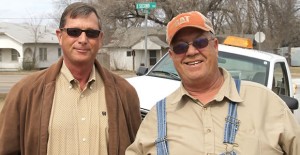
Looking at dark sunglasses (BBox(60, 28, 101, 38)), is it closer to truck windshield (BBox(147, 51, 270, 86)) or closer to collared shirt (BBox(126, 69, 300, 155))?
collared shirt (BBox(126, 69, 300, 155))

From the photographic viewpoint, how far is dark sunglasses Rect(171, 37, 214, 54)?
259 centimetres

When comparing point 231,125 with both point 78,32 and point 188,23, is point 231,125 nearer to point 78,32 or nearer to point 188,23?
point 188,23

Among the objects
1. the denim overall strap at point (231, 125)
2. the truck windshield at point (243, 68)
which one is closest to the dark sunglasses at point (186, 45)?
the denim overall strap at point (231, 125)

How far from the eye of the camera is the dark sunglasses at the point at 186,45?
2.59 metres

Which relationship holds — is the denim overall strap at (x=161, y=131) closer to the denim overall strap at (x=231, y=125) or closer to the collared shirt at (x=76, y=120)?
the denim overall strap at (x=231, y=125)

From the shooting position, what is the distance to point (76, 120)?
2.98m

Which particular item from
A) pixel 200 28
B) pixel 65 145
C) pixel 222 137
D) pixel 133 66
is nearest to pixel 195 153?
pixel 222 137

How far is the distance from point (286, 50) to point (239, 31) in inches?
922

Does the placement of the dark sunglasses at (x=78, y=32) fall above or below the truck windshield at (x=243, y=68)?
above

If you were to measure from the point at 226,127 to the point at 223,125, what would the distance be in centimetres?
3

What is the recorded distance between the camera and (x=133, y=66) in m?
40.0

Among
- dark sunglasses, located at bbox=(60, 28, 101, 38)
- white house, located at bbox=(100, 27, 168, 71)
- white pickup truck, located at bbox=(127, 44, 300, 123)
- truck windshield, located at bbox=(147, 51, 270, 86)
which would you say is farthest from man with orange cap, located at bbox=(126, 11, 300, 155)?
white house, located at bbox=(100, 27, 168, 71)

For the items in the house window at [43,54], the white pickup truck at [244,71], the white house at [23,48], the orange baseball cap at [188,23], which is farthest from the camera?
the house window at [43,54]

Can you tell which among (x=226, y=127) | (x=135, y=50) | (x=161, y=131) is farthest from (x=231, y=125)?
(x=135, y=50)
